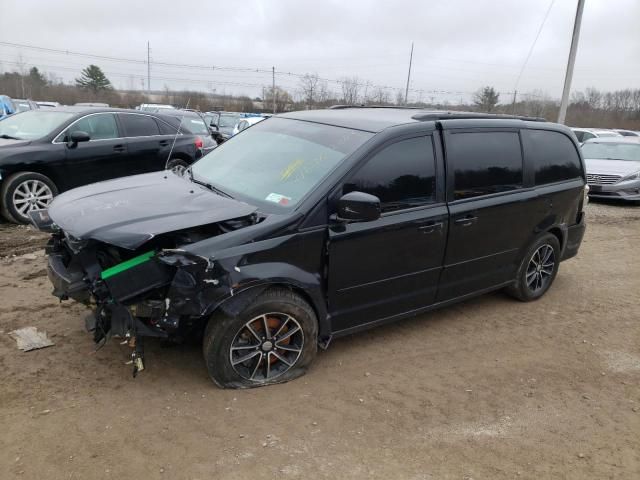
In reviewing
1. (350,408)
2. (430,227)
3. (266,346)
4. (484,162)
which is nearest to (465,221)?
(430,227)

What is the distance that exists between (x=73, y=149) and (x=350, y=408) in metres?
6.09

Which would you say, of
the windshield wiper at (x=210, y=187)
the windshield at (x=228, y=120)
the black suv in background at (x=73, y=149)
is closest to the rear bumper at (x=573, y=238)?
the windshield wiper at (x=210, y=187)

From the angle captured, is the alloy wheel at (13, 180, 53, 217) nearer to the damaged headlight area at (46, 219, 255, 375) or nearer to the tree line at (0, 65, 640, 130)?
the damaged headlight area at (46, 219, 255, 375)

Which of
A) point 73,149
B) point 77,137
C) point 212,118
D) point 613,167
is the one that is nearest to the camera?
point 77,137

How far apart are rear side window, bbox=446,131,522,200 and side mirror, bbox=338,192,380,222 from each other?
3.56 ft

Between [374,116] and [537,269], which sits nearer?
[374,116]

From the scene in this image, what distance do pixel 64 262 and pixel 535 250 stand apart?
13.9ft

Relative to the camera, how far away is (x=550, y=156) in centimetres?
496

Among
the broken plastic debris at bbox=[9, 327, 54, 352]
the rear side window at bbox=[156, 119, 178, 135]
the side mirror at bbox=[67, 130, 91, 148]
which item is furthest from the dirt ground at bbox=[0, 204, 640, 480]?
the rear side window at bbox=[156, 119, 178, 135]

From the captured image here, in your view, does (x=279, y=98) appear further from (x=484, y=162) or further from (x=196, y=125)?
(x=484, y=162)

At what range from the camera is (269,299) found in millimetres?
3266

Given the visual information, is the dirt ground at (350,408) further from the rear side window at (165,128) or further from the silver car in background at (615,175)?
the silver car in background at (615,175)

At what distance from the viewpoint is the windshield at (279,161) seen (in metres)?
3.57

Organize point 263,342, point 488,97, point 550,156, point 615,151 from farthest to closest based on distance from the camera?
1. point 488,97
2. point 615,151
3. point 550,156
4. point 263,342
